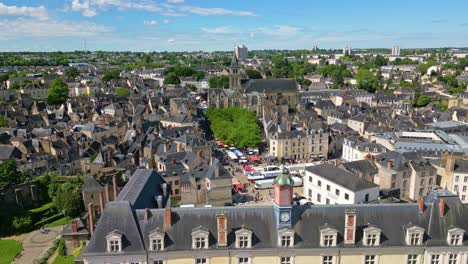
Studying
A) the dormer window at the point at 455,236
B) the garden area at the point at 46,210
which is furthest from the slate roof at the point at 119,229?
the garden area at the point at 46,210

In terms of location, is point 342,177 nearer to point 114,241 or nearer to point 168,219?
point 168,219

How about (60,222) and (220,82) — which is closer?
(60,222)

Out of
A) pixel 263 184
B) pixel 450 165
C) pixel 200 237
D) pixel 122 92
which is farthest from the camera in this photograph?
pixel 122 92

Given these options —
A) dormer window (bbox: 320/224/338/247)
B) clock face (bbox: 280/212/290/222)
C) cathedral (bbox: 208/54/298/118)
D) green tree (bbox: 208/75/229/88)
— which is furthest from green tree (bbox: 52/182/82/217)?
green tree (bbox: 208/75/229/88)

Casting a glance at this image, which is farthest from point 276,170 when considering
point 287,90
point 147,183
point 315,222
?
point 287,90

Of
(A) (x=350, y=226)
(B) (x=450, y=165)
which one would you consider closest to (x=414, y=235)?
(A) (x=350, y=226)

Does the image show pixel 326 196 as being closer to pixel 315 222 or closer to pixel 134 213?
pixel 315 222
